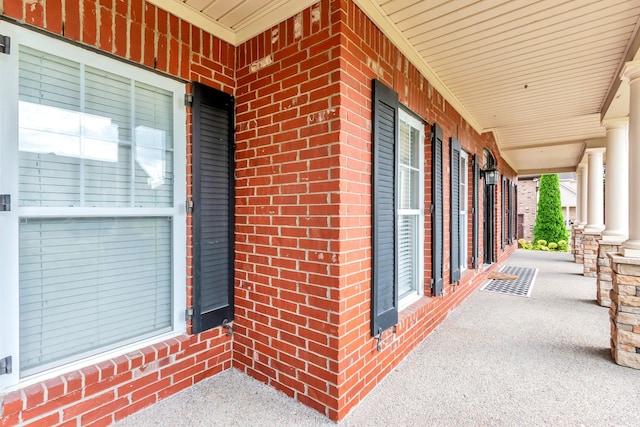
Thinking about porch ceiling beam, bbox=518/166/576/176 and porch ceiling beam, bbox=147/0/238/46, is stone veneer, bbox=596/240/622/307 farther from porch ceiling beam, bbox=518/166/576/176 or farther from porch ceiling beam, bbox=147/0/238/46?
porch ceiling beam, bbox=518/166/576/176

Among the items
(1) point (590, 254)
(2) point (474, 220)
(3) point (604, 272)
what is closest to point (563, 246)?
(1) point (590, 254)

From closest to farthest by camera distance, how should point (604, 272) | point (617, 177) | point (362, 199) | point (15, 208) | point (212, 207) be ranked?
1. point (15, 208)
2. point (362, 199)
3. point (212, 207)
4. point (617, 177)
5. point (604, 272)

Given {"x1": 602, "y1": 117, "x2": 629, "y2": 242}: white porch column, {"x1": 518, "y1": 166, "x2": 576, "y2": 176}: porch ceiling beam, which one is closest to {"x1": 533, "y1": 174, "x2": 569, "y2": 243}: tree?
{"x1": 518, "y1": 166, "x2": 576, "y2": 176}: porch ceiling beam

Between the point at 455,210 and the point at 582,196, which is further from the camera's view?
the point at 582,196

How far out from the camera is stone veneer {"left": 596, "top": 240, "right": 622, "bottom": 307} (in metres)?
4.16

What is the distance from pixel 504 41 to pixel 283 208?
7.41ft

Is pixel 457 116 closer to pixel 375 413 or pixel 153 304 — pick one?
pixel 375 413

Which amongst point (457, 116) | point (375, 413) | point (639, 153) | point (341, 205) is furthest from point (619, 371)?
point (457, 116)

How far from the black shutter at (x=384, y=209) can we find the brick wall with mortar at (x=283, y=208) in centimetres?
8

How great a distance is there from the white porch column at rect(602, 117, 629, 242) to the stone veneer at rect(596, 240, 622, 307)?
10 centimetres

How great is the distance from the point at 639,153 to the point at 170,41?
3.97 m

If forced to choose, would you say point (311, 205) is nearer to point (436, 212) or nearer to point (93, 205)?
Result: point (93, 205)

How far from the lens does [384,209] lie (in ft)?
7.57

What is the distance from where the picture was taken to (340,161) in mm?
1870
